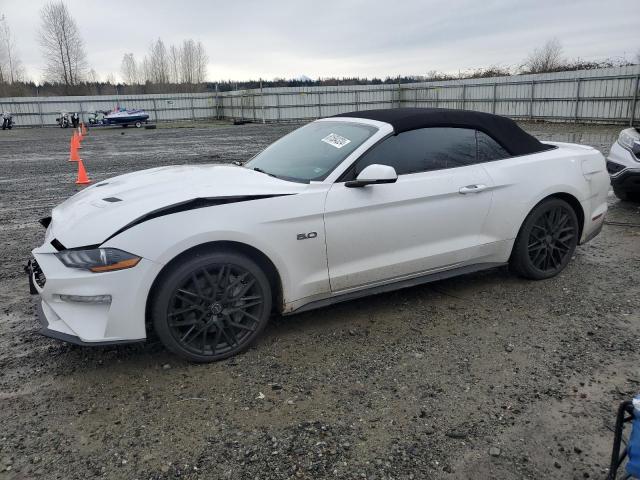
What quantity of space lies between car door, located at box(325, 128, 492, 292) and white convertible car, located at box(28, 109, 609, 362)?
0.01 m

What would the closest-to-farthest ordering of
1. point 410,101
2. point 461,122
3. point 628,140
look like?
point 461,122 < point 628,140 < point 410,101

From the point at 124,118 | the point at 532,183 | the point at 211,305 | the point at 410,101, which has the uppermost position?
the point at 410,101

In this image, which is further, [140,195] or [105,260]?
[140,195]

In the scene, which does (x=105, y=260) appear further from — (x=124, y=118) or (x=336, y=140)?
(x=124, y=118)

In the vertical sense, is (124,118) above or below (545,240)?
above

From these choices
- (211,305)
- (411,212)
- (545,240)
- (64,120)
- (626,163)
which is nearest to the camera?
(211,305)

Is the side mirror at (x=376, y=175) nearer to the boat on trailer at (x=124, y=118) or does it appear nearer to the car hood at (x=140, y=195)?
the car hood at (x=140, y=195)

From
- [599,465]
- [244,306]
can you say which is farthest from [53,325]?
[599,465]

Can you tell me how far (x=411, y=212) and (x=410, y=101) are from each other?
119 feet

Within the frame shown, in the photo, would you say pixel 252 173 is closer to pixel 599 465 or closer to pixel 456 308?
pixel 456 308

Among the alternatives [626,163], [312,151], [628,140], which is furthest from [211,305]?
[628,140]

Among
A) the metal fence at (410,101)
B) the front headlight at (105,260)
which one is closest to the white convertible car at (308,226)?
the front headlight at (105,260)

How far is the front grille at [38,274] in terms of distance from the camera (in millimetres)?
3260

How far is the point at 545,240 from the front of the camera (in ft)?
15.0
